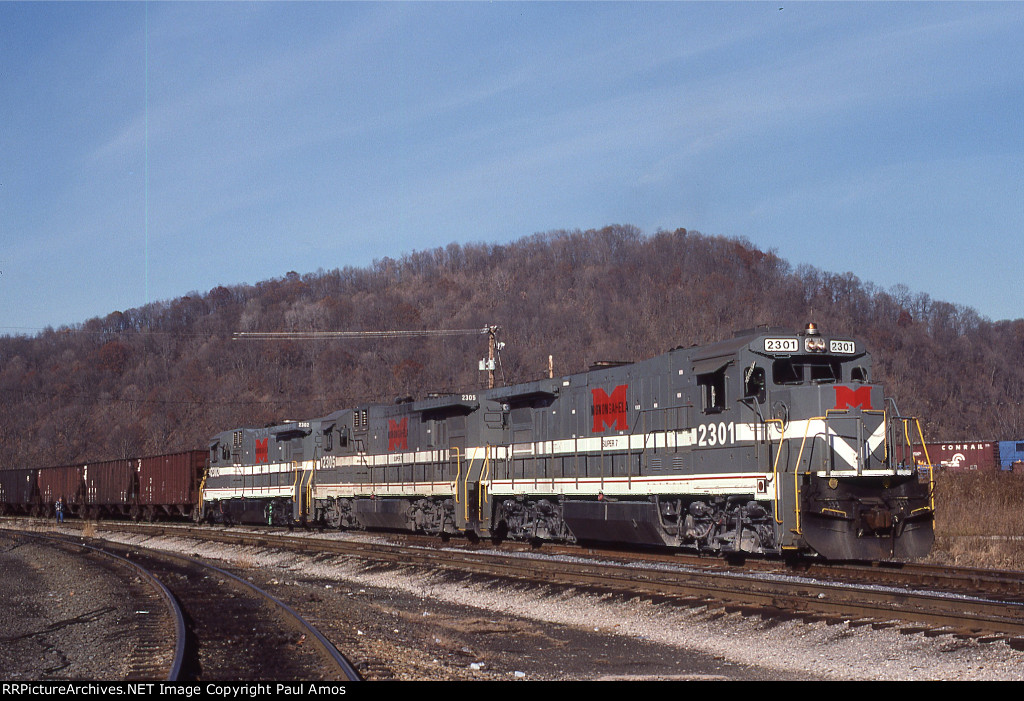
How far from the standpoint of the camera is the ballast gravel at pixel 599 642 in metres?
8.67

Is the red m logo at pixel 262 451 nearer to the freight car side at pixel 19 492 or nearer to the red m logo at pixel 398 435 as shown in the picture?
the red m logo at pixel 398 435

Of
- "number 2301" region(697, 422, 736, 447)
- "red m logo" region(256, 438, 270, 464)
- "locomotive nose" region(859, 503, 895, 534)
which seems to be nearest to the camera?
"locomotive nose" region(859, 503, 895, 534)

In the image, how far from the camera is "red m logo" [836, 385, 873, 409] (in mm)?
14227

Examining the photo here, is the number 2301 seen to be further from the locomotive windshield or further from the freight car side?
the freight car side

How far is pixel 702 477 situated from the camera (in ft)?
51.1

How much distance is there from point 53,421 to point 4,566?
92616 millimetres

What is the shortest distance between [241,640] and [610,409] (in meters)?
9.58

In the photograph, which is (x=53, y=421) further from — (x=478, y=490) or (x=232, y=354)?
(x=478, y=490)

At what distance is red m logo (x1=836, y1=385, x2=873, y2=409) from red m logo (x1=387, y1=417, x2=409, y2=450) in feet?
44.9

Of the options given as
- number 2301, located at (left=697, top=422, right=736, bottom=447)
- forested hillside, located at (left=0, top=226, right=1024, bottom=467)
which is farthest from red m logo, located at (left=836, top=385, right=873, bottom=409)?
forested hillside, located at (left=0, top=226, right=1024, bottom=467)

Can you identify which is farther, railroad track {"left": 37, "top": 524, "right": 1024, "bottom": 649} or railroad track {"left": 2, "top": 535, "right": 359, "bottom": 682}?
railroad track {"left": 37, "top": 524, "right": 1024, "bottom": 649}

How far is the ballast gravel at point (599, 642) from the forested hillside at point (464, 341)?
66351 millimetres

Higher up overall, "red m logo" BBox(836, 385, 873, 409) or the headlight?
the headlight

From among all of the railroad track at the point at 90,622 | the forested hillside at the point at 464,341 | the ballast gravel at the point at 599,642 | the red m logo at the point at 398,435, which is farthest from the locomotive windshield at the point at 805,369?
the forested hillside at the point at 464,341
